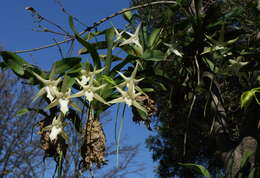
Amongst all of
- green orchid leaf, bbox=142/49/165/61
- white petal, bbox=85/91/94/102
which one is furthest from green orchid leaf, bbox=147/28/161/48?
white petal, bbox=85/91/94/102

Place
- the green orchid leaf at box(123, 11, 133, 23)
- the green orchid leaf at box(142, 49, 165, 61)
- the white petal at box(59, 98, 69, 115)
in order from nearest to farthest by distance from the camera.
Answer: the white petal at box(59, 98, 69, 115), the green orchid leaf at box(142, 49, 165, 61), the green orchid leaf at box(123, 11, 133, 23)

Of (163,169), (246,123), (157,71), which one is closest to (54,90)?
(157,71)

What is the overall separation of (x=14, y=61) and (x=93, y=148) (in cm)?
32

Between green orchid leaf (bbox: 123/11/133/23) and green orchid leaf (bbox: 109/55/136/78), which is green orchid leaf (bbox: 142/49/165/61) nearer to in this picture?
green orchid leaf (bbox: 109/55/136/78)

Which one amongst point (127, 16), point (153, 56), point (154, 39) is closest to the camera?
point (153, 56)

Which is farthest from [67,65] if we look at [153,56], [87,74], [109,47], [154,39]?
[154,39]

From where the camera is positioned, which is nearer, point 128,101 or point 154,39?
point 128,101

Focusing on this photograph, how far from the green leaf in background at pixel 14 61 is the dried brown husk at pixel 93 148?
0.24 m

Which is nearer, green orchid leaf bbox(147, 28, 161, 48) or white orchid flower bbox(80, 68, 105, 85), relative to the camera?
white orchid flower bbox(80, 68, 105, 85)

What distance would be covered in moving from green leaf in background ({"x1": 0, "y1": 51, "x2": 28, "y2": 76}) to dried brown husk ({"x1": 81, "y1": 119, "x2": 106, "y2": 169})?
0.24 meters

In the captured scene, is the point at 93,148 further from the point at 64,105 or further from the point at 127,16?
the point at 127,16

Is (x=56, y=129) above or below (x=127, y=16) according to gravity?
below

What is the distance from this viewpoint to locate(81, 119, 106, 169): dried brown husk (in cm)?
85

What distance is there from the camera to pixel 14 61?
3.02ft
